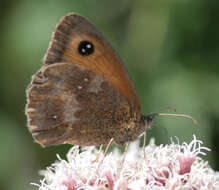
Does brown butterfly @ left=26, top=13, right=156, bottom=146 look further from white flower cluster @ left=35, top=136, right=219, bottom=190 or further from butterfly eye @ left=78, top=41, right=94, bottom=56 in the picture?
white flower cluster @ left=35, top=136, right=219, bottom=190

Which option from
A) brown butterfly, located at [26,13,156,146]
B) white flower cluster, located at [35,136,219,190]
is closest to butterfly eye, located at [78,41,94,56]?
brown butterfly, located at [26,13,156,146]

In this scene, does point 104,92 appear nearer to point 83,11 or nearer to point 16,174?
point 83,11

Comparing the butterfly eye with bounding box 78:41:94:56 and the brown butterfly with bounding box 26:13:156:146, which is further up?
the butterfly eye with bounding box 78:41:94:56

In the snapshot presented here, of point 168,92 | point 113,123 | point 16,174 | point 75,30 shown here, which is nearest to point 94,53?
point 75,30

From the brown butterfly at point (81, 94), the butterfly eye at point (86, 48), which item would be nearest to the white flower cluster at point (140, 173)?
the brown butterfly at point (81, 94)

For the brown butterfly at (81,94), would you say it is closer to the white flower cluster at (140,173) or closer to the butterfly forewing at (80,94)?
the butterfly forewing at (80,94)

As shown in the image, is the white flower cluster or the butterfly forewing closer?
the white flower cluster
